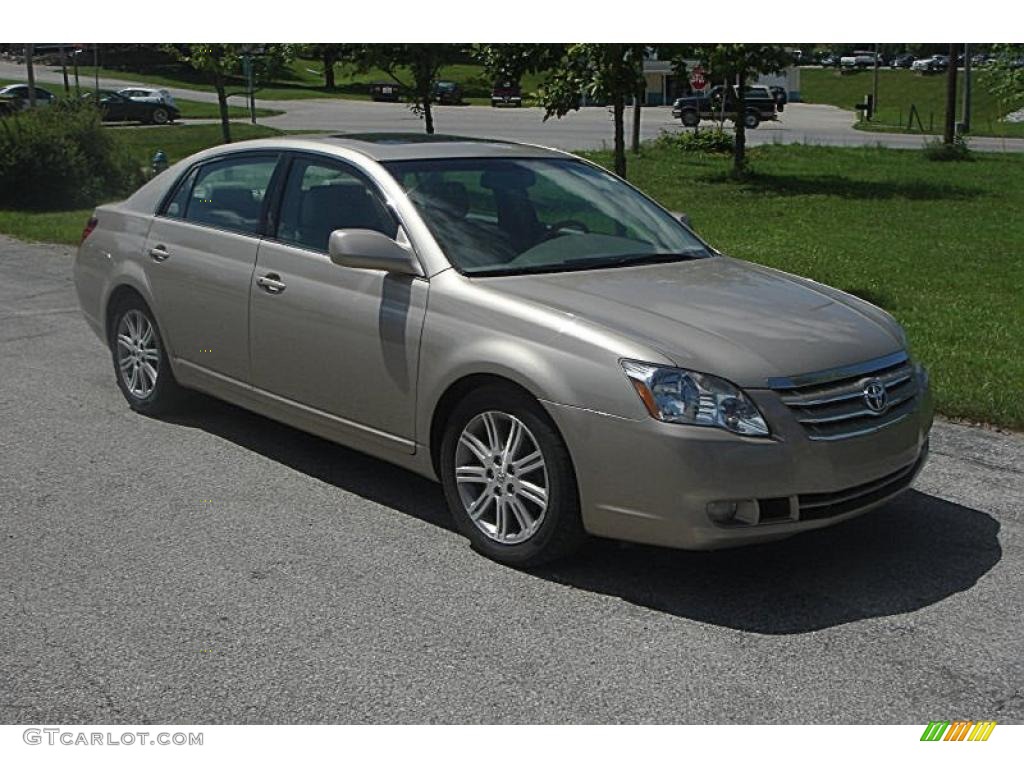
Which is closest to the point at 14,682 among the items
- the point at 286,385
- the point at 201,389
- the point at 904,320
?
the point at 286,385

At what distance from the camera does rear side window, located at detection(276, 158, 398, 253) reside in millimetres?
6074

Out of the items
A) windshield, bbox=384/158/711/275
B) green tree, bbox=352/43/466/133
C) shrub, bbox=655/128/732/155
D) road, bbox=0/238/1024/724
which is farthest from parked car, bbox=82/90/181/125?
windshield, bbox=384/158/711/275

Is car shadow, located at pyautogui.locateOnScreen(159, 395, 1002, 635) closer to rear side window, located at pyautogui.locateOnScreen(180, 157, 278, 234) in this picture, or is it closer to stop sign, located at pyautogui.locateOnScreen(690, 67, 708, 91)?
rear side window, located at pyautogui.locateOnScreen(180, 157, 278, 234)

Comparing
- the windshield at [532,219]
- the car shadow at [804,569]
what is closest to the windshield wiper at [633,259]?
the windshield at [532,219]

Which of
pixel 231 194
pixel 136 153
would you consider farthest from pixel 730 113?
pixel 231 194

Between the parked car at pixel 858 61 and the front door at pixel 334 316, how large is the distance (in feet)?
314

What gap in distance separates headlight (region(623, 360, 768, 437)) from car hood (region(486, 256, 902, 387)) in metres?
0.05

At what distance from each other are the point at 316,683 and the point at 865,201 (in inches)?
709

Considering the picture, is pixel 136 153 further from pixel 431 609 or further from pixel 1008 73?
pixel 431 609

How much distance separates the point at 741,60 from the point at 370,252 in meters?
17.8

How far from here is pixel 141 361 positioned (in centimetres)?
759

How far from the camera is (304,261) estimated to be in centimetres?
621

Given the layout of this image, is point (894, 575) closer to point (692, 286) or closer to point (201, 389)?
point (692, 286)

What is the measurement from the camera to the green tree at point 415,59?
15555mm
